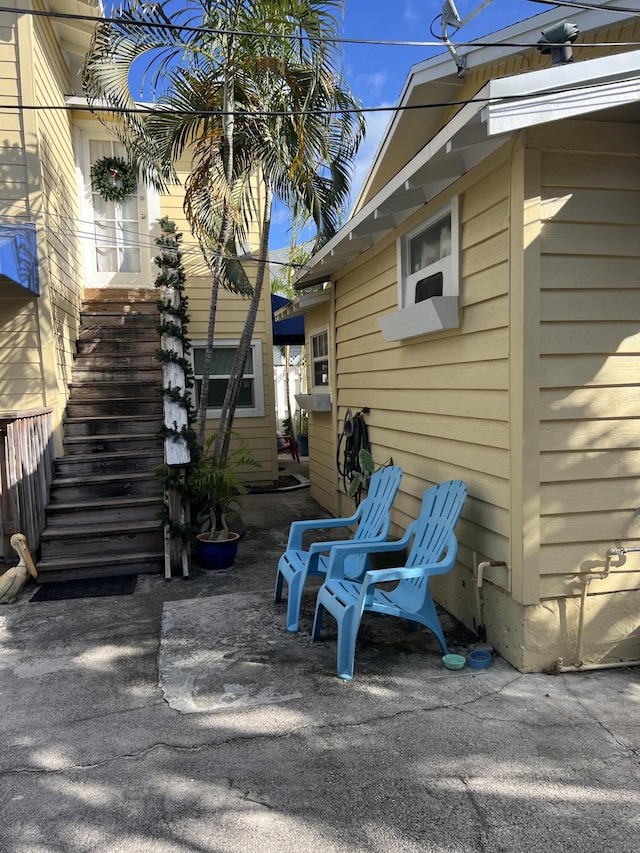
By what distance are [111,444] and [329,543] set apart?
3040 millimetres

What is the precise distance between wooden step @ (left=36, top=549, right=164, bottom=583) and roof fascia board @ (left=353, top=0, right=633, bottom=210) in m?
3.90

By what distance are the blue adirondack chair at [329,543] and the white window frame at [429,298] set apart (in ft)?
3.27

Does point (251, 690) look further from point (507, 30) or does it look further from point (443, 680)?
point (507, 30)

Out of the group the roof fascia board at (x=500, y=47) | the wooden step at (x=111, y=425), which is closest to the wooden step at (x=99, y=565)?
the wooden step at (x=111, y=425)

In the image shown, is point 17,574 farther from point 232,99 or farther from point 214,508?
point 232,99

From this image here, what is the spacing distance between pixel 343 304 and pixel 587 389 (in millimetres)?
3495

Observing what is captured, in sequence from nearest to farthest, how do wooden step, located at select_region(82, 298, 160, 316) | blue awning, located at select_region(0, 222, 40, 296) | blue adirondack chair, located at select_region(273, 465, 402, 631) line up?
1. blue adirondack chair, located at select_region(273, 465, 402, 631)
2. blue awning, located at select_region(0, 222, 40, 296)
3. wooden step, located at select_region(82, 298, 160, 316)

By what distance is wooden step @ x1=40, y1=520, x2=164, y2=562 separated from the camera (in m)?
4.70

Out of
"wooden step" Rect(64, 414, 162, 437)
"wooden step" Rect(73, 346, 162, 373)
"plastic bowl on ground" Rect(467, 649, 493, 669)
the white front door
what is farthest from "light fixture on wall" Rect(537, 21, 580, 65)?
the white front door

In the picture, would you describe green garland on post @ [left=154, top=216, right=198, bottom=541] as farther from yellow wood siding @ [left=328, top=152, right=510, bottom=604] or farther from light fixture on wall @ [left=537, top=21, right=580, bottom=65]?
light fixture on wall @ [left=537, top=21, right=580, bottom=65]

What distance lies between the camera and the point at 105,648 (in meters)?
3.30

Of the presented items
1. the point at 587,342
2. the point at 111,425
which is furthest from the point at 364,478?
the point at 111,425

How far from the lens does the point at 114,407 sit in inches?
241

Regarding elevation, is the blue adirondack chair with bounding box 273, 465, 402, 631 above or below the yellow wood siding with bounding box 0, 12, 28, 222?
below
